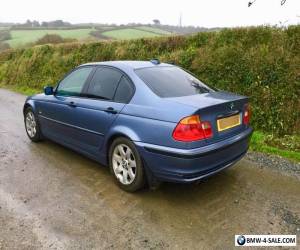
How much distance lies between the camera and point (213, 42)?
9477mm

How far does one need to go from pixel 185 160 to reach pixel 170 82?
1.36 metres

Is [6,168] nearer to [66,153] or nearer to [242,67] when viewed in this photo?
[66,153]

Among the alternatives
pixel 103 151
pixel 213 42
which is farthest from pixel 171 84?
pixel 213 42

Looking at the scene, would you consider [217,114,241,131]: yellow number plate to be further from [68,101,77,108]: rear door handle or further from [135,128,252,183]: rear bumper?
[68,101,77,108]: rear door handle

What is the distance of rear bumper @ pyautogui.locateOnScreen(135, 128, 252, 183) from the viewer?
150 inches

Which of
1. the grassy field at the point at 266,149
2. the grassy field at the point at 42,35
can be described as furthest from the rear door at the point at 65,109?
the grassy field at the point at 42,35

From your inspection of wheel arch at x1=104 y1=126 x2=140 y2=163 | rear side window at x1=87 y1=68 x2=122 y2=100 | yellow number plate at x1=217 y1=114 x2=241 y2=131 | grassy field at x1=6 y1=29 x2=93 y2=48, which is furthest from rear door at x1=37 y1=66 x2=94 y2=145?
grassy field at x1=6 y1=29 x2=93 y2=48

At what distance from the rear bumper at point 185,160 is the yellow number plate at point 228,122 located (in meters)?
0.17

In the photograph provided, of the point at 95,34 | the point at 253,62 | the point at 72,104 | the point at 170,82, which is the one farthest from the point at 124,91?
the point at 95,34

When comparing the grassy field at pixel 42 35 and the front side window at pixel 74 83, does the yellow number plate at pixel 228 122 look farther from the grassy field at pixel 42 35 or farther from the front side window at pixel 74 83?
the grassy field at pixel 42 35

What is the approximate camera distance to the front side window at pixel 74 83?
17.8ft

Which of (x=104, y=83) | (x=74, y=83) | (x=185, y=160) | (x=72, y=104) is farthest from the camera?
(x=74, y=83)

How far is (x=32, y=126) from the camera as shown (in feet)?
22.6

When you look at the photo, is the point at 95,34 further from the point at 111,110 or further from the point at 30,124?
the point at 111,110
